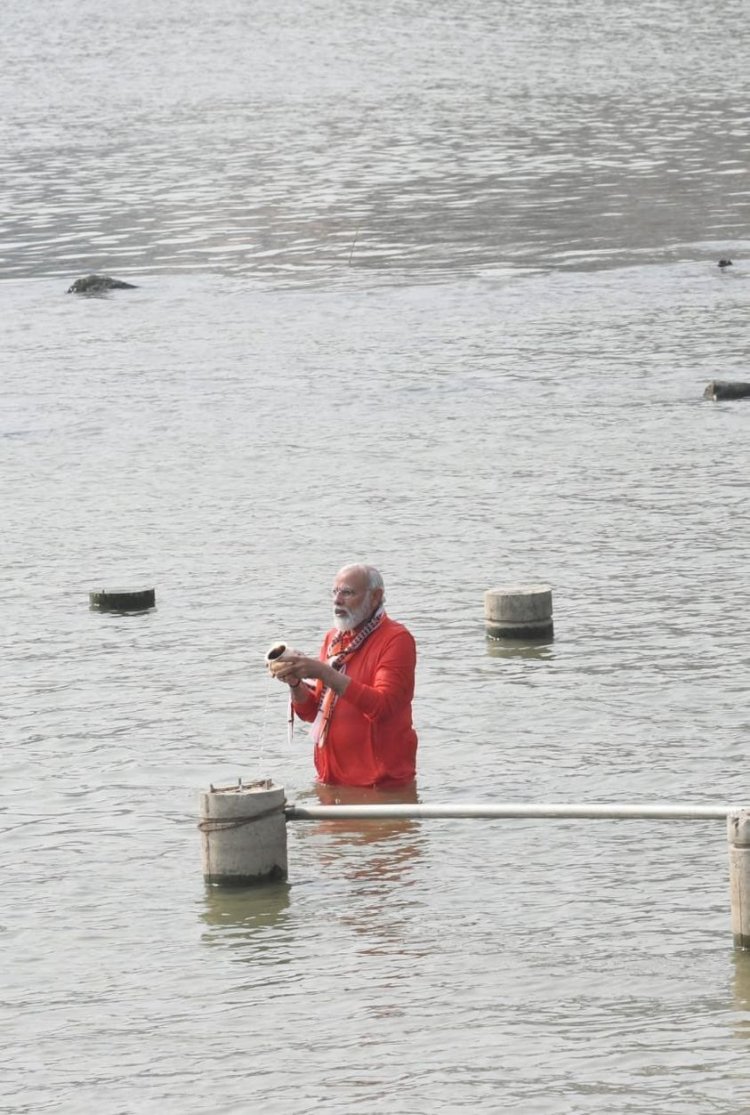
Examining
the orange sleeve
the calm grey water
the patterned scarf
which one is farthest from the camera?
the patterned scarf

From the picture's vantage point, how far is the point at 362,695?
11.2 m

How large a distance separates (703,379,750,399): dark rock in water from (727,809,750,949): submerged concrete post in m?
13.5

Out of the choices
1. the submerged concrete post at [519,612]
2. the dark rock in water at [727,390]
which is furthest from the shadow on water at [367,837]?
the dark rock in water at [727,390]

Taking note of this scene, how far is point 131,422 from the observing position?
77.0 ft

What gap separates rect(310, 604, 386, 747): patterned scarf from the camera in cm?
1159

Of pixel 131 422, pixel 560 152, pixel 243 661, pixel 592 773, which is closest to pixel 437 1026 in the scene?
pixel 592 773

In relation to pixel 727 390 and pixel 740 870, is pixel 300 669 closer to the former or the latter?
pixel 740 870

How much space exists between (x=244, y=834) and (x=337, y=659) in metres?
1.51

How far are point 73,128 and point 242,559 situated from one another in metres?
41.3

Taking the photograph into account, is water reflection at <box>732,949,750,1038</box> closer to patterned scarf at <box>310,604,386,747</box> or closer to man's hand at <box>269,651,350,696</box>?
man's hand at <box>269,651,350,696</box>

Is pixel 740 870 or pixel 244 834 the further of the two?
pixel 244 834

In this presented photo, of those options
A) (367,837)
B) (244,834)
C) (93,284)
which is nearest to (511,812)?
(244,834)

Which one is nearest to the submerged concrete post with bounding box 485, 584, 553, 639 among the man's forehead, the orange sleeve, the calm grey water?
the calm grey water

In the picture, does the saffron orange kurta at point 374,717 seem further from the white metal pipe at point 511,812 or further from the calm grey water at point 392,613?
the white metal pipe at point 511,812
